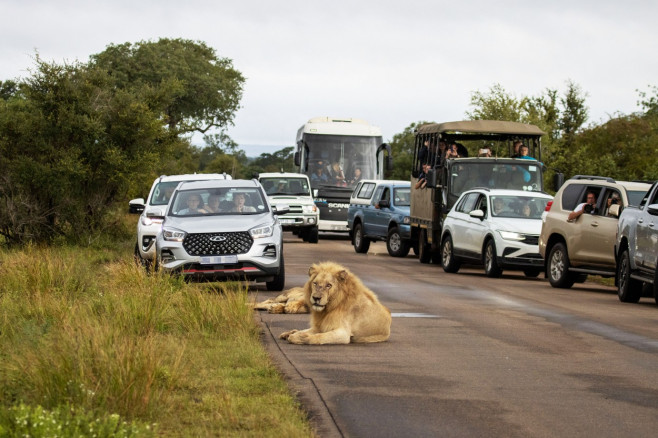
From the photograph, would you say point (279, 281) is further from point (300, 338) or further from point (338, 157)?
point (338, 157)

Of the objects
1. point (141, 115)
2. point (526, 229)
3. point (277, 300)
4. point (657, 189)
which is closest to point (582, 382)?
point (277, 300)

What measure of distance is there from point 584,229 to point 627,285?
7.85 feet

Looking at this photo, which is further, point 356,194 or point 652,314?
point 356,194

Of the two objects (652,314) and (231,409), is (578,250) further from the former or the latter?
(231,409)

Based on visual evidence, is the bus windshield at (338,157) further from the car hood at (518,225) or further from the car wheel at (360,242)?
the car hood at (518,225)

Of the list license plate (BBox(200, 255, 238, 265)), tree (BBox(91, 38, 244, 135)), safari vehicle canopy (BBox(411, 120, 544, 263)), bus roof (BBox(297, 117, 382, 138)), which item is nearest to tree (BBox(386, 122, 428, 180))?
tree (BBox(91, 38, 244, 135))

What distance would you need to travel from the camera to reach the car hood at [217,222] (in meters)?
17.7

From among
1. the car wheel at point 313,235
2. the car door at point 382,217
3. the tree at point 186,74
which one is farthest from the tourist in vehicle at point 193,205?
the tree at point 186,74

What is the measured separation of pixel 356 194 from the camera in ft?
116

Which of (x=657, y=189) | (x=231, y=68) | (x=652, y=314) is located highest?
(x=231, y=68)

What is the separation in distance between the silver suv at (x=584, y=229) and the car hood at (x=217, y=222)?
5.36 metres

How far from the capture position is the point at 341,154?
136ft

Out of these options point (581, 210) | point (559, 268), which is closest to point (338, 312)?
point (581, 210)

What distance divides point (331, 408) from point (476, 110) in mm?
56552
